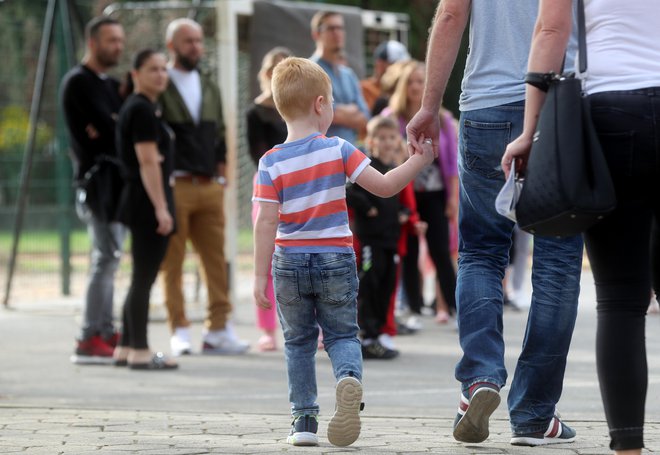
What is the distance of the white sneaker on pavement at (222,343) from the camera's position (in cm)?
894

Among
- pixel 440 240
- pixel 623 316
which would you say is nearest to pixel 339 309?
pixel 623 316

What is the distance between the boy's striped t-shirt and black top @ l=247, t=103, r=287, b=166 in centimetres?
371

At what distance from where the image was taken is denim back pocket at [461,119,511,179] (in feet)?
15.9

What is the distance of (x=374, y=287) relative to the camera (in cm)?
864

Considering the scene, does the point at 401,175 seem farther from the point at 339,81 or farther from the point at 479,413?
the point at 339,81

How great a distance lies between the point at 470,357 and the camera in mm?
4832

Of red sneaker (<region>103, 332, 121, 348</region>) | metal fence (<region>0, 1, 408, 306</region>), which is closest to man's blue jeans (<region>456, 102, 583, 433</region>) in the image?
red sneaker (<region>103, 332, 121, 348</region>)

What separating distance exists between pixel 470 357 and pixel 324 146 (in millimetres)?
952

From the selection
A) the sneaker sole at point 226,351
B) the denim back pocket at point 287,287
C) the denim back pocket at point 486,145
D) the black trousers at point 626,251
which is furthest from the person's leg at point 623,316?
the sneaker sole at point 226,351

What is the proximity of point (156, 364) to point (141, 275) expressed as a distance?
21.5 inches

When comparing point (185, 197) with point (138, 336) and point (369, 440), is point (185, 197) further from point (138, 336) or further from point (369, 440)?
point (369, 440)

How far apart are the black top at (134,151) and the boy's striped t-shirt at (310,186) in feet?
9.95

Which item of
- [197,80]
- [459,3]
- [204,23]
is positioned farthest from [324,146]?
[204,23]

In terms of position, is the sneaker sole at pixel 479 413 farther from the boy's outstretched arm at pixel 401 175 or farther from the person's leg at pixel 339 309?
the boy's outstretched arm at pixel 401 175
